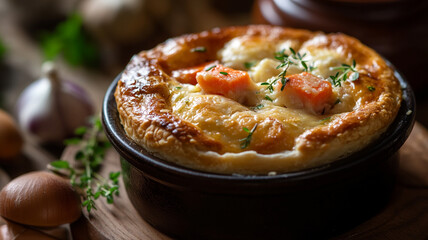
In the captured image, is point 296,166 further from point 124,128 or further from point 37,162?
point 37,162

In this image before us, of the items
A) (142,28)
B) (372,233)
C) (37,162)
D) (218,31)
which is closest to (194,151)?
(372,233)

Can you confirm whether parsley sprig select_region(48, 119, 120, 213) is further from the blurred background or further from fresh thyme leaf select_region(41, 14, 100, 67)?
fresh thyme leaf select_region(41, 14, 100, 67)

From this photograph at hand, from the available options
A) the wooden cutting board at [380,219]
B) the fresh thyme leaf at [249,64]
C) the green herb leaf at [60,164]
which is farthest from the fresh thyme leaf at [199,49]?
the green herb leaf at [60,164]

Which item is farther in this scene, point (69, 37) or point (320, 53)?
point (69, 37)

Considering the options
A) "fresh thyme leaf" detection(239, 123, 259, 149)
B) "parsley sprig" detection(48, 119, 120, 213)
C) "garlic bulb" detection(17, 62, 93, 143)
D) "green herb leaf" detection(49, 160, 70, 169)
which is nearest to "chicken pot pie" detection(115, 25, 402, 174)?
"fresh thyme leaf" detection(239, 123, 259, 149)

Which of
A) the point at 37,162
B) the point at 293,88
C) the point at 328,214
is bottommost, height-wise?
the point at 37,162
